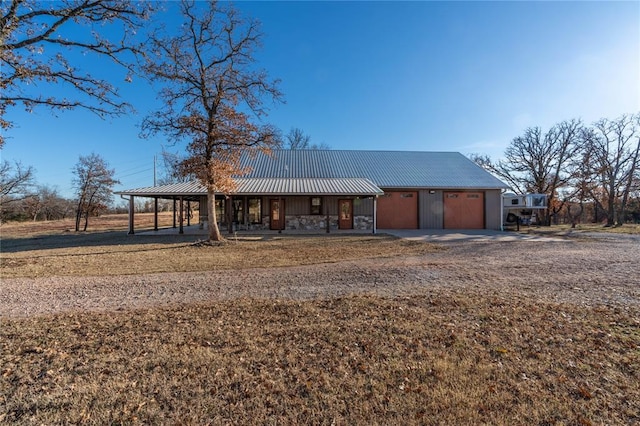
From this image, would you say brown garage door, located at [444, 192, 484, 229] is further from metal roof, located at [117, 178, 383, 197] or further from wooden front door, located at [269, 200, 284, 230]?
wooden front door, located at [269, 200, 284, 230]

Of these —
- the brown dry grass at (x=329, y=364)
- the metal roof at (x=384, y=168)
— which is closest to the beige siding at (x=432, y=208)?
the metal roof at (x=384, y=168)

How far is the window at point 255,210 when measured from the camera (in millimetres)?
18969

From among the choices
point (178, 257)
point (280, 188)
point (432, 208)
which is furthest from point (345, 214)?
point (178, 257)

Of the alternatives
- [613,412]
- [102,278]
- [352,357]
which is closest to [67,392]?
[352,357]

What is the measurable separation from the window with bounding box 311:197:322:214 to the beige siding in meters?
6.82

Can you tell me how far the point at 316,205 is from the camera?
1919cm

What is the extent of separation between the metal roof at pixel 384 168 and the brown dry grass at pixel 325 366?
1593 cm

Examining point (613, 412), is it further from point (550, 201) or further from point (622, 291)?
point (550, 201)

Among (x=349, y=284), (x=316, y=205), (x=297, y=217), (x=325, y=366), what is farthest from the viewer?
(x=316, y=205)

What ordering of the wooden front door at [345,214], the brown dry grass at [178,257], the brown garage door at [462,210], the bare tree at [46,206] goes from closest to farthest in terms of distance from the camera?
the brown dry grass at [178,257], the wooden front door at [345,214], the brown garage door at [462,210], the bare tree at [46,206]

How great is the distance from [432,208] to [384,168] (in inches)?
187

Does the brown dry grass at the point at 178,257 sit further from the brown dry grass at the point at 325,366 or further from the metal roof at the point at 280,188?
the metal roof at the point at 280,188

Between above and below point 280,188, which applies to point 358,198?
below

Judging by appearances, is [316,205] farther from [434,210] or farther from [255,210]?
[434,210]
